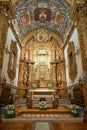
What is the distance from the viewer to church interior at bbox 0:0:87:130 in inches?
442

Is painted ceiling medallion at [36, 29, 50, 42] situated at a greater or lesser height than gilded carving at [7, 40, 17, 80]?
greater

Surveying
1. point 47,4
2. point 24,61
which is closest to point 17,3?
point 47,4

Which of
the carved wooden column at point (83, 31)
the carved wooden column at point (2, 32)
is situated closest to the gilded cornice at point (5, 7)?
the carved wooden column at point (2, 32)

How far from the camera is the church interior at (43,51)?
36.8 ft

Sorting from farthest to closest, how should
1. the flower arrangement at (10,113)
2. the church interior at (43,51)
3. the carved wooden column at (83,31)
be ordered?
the church interior at (43,51) → the carved wooden column at (83,31) → the flower arrangement at (10,113)

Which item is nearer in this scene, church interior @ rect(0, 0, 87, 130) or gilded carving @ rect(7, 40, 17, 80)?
church interior @ rect(0, 0, 87, 130)

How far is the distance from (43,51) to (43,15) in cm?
539

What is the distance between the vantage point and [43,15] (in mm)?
15695

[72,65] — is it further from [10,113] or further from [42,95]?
[10,113]

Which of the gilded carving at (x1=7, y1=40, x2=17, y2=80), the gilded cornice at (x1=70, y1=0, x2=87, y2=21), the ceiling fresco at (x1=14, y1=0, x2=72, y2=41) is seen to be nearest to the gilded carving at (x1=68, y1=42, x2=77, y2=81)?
the ceiling fresco at (x1=14, y1=0, x2=72, y2=41)

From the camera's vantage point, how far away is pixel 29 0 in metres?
12.8

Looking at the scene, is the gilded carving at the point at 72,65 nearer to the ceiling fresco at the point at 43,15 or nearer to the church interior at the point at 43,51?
the church interior at the point at 43,51

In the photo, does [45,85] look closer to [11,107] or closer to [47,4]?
[11,107]

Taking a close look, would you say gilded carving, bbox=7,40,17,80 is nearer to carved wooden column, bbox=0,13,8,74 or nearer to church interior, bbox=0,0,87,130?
church interior, bbox=0,0,87,130
